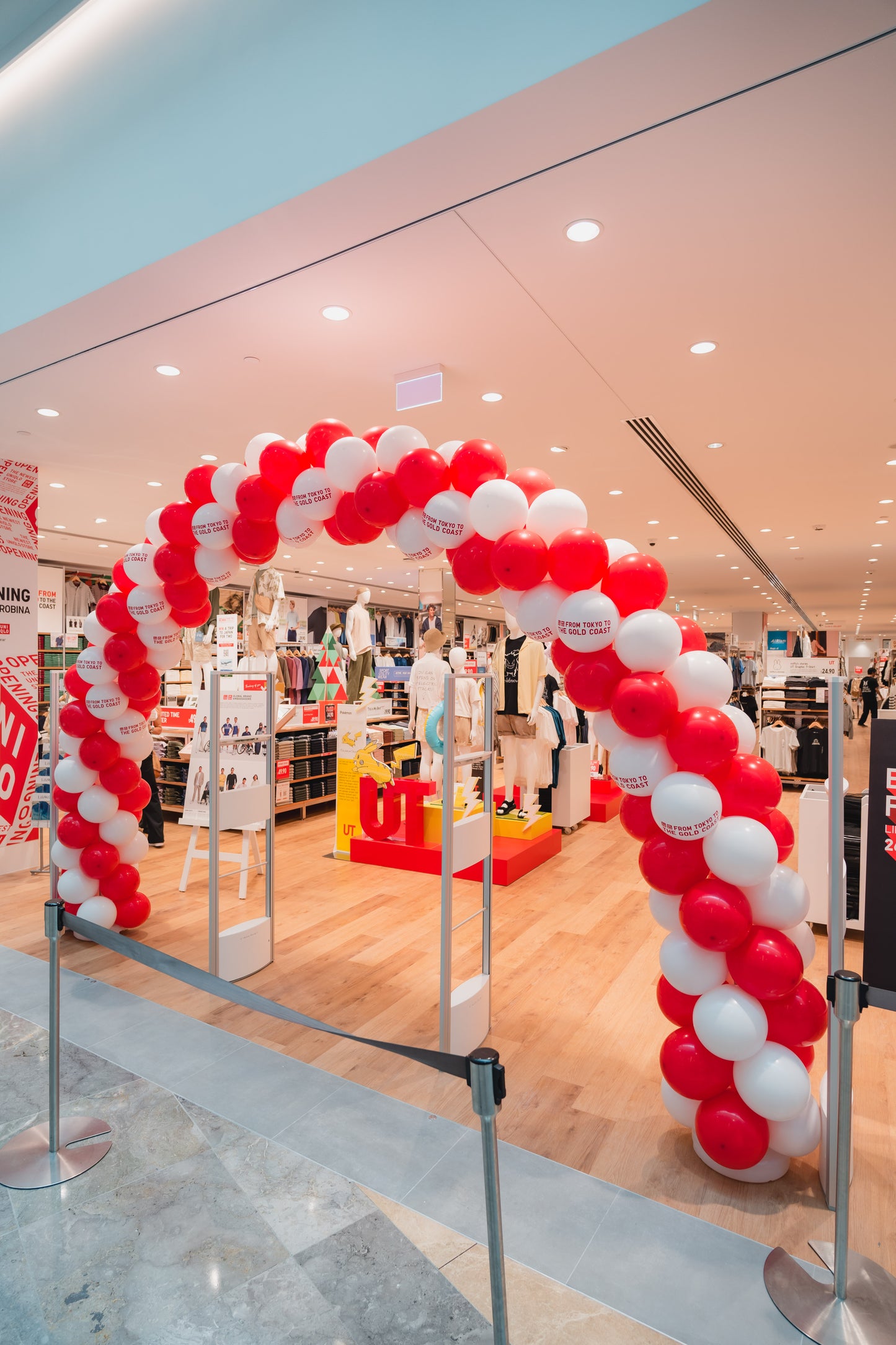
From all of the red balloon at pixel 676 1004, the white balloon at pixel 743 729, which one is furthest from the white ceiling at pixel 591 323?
the red balloon at pixel 676 1004

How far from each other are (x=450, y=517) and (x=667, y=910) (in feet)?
5.27

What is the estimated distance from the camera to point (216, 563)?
11.9 feet

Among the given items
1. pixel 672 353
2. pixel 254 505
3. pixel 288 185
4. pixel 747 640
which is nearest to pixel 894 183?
pixel 672 353

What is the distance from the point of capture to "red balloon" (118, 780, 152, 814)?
442 cm

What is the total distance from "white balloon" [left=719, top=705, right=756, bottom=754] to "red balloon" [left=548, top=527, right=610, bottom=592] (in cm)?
62

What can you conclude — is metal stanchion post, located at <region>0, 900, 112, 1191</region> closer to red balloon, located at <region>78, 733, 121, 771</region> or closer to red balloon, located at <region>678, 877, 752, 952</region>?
red balloon, located at <region>78, 733, 121, 771</region>

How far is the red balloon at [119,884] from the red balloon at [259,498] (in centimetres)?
237

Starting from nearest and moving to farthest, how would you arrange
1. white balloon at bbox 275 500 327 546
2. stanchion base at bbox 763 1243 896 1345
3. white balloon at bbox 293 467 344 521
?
stanchion base at bbox 763 1243 896 1345
white balloon at bbox 293 467 344 521
white balloon at bbox 275 500 327 546

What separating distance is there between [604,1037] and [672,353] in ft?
11.5

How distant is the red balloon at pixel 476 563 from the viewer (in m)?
2.88

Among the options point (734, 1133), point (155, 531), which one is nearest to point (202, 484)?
point (155, 531)

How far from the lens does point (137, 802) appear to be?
4.48 m

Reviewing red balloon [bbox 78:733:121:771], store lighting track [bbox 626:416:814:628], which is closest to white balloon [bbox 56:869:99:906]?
red balloon [bbox 78:733:121:771]

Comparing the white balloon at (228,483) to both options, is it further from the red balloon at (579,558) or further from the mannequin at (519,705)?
the mannequin at (519,705)
